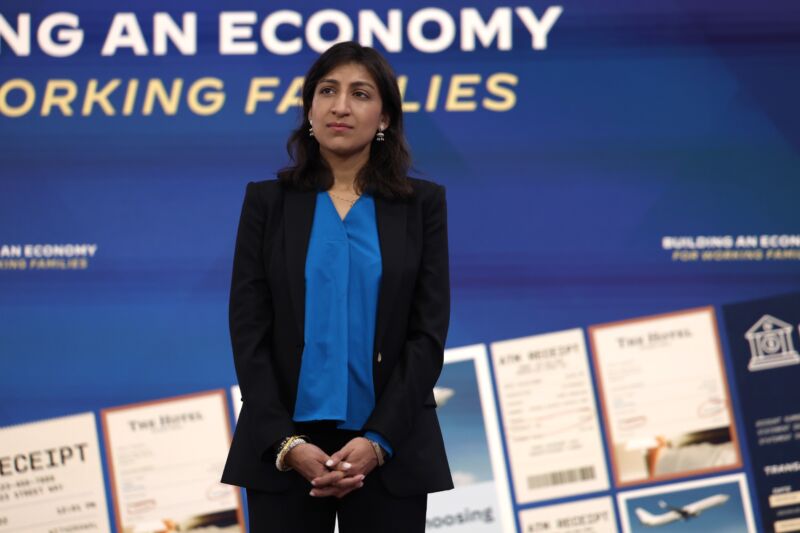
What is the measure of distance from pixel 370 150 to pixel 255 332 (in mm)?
422

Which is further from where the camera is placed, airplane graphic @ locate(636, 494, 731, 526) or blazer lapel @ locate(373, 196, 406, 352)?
airplane graphic @ locate(636, 494, 731, 526)

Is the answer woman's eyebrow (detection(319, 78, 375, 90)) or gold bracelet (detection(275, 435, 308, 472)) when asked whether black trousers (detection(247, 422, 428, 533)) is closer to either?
gold bracelet (detection(275, 435, 308, 472))

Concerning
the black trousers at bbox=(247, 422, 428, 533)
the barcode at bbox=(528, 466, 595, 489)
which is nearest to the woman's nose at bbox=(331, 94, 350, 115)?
the black trousers at bbox=(247, 422, 428, 533)

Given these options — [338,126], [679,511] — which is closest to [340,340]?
[338,126]

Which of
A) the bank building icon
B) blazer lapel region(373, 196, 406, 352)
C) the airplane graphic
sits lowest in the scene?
the airplane graphic

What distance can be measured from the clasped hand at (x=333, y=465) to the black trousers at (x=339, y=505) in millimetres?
46

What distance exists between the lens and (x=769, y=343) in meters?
3.20

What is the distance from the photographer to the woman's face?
192 cm

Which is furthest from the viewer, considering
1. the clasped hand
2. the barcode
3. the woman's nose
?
the barcode

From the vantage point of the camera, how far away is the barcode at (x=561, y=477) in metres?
3.18

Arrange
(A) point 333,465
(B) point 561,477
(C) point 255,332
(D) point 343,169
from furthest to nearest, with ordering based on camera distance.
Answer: (B) point 561,477
(D) point 343,169
(C) point 255,332
(A) point 333,465

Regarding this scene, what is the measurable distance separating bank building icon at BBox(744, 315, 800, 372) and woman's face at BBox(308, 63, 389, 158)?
172 centimetres

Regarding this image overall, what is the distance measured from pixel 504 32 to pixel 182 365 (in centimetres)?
138

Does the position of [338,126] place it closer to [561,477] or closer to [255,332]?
[255,332]
